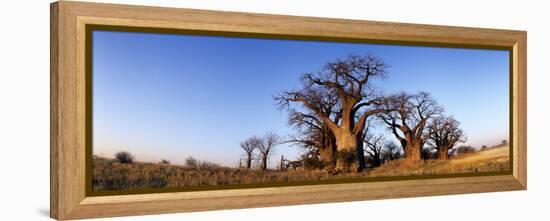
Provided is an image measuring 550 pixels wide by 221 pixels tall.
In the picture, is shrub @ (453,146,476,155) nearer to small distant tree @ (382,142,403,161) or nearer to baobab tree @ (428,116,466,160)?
baobab tree @ (428,116,466,160)

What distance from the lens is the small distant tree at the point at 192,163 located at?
6.21 m

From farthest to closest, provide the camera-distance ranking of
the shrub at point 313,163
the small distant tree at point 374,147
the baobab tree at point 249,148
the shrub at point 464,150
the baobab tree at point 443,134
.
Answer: the shrub at point 464,150 → the baobab tree at point 443,134 → the small distant tree at point 374,147 → the shrub at point 313,163 → the baobab tree at point 249,148

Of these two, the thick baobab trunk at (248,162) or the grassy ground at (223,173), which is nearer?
the grassy ground at (223,173)

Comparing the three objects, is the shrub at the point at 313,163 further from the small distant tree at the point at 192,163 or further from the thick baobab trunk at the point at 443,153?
the thick baobab trunk at the point at 443,153

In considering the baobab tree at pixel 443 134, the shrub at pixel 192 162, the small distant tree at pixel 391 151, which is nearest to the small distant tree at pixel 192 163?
the shrub at pixel 192 162

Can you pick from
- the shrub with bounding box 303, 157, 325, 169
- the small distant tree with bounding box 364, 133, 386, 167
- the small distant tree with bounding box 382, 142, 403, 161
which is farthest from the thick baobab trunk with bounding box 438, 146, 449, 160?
the shrub with bounding box 303, 157, 325, 169

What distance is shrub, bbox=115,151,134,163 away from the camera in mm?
5977

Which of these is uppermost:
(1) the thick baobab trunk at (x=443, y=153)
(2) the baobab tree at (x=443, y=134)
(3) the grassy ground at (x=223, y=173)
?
(2) the baobab tree at (x=443, y=134)

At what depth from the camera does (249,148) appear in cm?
642

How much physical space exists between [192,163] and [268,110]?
0.67 meters

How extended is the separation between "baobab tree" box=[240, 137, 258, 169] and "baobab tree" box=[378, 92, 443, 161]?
1063 mm

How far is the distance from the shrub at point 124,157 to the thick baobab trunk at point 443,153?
8.26 feet

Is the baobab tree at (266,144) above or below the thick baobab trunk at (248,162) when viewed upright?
above

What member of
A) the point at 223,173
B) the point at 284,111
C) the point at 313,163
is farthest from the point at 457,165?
the point at 223,173
